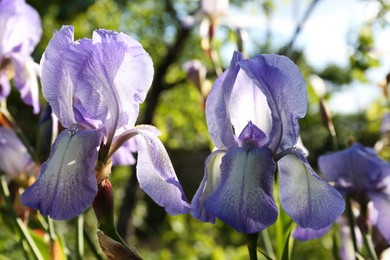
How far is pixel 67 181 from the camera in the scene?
505 millimetres

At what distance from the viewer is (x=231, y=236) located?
4.52 meters

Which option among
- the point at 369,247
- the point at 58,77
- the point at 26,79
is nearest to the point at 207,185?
the point at 58,77

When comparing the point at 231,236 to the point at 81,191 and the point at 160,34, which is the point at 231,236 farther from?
the point at 81,191

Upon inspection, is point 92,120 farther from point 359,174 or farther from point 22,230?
point 359,174

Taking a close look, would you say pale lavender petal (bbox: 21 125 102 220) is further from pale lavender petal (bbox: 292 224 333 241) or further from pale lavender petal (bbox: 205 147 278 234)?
pale lavender petal (bbox: 292 224 333 241)

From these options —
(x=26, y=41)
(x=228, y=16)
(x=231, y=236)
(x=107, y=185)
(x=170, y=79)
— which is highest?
(x=107, y=185)

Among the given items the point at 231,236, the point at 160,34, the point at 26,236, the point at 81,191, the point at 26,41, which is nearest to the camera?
the point at 81,191

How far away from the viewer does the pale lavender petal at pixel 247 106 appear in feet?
1.95

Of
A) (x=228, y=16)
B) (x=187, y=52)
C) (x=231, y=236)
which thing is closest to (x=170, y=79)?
(x=187, y=52)

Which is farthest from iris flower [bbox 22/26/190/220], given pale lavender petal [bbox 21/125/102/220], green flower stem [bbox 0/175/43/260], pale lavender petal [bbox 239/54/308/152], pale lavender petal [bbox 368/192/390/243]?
pale lavender petal [bbox 368/192/390/243]

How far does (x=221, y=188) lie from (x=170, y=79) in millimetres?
3830

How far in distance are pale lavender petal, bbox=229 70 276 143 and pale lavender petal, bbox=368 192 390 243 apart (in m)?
0.29

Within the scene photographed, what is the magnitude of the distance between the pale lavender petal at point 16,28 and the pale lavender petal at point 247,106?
52cm

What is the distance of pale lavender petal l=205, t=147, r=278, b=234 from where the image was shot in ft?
1.57
